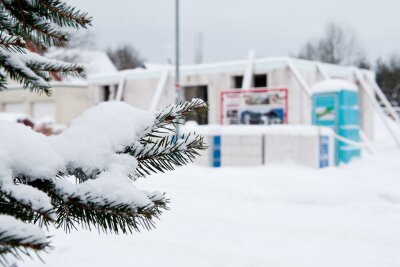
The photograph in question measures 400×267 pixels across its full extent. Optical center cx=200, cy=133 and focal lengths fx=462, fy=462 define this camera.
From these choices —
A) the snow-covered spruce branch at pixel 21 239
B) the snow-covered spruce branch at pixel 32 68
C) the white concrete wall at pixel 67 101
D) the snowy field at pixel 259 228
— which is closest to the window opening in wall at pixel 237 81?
the white concrete wall at pixel 67 101

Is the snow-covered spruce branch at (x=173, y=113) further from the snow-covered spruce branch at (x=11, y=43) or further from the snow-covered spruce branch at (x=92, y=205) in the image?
the snow-covered spruce branch at (x=11, y=43)

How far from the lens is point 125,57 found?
6569cm

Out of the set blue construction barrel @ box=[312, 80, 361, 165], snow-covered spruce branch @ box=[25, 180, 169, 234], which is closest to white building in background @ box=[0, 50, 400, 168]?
blue construction barrel @ box=[312, 80, 361, 165]

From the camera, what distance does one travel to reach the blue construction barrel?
1271 cm

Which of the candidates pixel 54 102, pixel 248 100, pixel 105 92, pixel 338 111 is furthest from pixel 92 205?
pixel 54 102

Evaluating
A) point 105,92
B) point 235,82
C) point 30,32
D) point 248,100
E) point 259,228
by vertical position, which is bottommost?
point 259,228

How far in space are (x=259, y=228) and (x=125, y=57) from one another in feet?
204

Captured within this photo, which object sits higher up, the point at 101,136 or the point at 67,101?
the point at 67,101

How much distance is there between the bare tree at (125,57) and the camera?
2554 inches

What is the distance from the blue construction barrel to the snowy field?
3.04m

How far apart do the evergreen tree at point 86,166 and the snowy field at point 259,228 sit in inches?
102

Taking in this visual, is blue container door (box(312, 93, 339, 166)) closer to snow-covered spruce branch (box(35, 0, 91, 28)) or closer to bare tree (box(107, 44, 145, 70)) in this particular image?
snow-covered spruce branch (box(35, 0, 91, 28))

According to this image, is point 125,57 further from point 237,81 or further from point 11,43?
point 11,43

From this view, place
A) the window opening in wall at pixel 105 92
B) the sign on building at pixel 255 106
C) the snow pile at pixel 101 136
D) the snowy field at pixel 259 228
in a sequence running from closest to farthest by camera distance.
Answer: the snow pile at pixel 101 136, the snowy field at pixel 259 228, the sign on building at pixel 255 106, the window opening in wall at pixel 105 92
